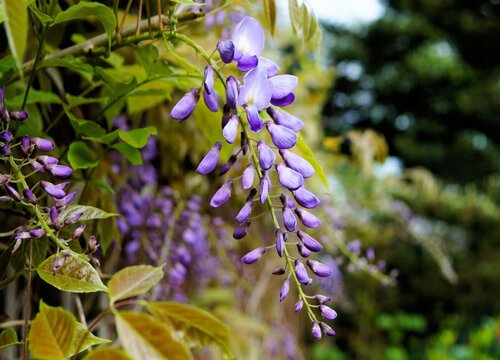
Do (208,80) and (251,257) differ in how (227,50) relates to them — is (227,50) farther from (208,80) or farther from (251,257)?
(251,257)

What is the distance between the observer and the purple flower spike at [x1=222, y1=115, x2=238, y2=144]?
1.47ft

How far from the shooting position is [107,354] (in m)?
0.35

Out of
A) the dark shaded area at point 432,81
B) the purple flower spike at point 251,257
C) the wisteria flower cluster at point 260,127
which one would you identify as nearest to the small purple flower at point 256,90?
the wisteria flower cluster at point 260,127

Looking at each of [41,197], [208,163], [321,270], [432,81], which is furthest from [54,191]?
[432,81]

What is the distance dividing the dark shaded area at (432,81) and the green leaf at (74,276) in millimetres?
10948

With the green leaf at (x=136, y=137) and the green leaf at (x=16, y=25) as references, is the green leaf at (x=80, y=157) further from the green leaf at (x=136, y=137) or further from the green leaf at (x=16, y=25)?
the green leaf at (x=16, y=25)

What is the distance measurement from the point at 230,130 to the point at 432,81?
1144 cm

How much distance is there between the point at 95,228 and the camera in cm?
74

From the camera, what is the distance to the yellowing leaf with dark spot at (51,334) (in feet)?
1.13

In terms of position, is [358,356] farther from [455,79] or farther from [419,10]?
[419,10]

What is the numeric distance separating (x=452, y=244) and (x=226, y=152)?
223 inches

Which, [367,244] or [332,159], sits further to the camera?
[367,244]

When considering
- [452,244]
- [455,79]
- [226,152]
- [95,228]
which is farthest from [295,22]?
[455,79]

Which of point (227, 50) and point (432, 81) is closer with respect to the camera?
point (227, 50)
